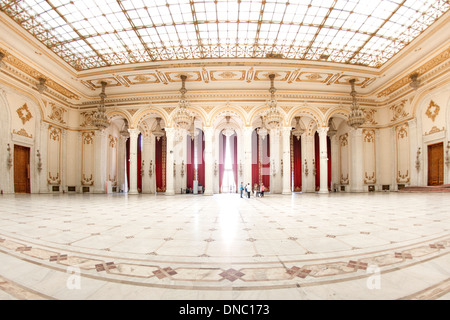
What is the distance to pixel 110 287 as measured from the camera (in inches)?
65.6

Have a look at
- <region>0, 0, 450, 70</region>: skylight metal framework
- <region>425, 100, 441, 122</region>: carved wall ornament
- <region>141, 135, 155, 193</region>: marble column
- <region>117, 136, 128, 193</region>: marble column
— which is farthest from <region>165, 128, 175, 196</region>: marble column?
<region>425, 100, 441, 122</region>: carved wall ornament

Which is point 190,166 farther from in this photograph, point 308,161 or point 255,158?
point 308,161

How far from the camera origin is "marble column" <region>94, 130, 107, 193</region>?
1557 cm

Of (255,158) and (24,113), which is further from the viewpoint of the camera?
(255,158)

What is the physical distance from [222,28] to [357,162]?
12.5 m

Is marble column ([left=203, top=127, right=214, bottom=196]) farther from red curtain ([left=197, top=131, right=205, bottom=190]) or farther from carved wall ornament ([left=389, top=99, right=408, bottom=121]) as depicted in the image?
carved wall ornament ([left=389, top=99, right=408, bottom=121])

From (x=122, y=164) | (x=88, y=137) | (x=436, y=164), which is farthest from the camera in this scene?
(x=122, y=164)

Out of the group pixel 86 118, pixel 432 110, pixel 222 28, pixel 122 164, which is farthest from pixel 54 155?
pixel 432 110

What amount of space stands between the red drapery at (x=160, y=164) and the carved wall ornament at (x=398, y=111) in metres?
17.2

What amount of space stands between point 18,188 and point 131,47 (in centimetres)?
990

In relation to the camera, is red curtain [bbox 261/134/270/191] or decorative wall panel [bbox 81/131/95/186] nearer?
decorative wall panel [bbox 81/131/95/186]

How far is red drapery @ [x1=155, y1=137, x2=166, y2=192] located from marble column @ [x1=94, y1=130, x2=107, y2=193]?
400 cm

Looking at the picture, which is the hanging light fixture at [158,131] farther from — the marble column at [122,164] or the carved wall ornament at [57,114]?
the carved wall ornament at [57,114]

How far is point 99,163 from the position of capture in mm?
15672
